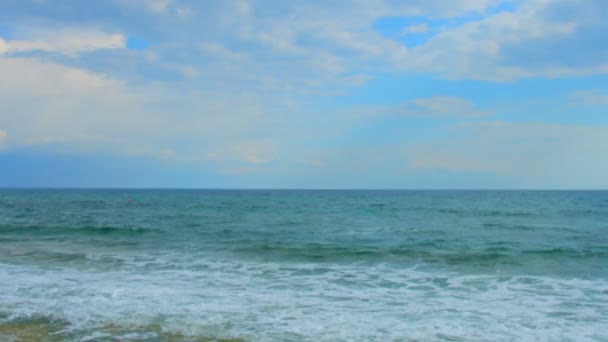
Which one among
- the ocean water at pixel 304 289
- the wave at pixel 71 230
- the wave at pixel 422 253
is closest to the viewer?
the ocean water at pixel 304 289

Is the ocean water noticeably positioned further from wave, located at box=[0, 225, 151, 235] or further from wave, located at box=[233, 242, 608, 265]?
wave, located at box=[0, 225, 151, 235]

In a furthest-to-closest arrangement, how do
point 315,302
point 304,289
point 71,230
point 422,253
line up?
1. point 71,230
2. point 422,253
3. point 304,289
4. point 315,302

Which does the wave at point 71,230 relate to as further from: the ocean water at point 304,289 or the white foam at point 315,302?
the white foam at point 315,302

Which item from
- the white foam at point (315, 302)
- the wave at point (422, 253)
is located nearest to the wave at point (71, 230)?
the wave at point (422, 253)

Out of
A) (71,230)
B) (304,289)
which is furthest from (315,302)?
(71,230)

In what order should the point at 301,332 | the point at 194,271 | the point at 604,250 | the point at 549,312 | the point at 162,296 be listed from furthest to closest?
1. the point at 604,250
2. the point at 194,271
3. the point at 162,296
4. the point at 549,312
5. the point at 301,332

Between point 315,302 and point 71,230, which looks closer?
point 315,302

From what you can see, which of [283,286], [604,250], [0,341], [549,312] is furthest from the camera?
[604,250]

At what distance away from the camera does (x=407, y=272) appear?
586 inches

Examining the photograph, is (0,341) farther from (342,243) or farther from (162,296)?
(342,243)

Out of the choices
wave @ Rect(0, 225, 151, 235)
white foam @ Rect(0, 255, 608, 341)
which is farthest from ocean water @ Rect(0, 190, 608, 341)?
wave @ Rect(0, 225, 151, 235)

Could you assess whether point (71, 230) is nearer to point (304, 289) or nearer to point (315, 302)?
point (304, 289)

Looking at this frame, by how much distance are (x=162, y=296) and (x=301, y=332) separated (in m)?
4.44

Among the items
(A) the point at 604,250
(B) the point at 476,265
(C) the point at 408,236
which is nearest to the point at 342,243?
(C) the point at 408,236
